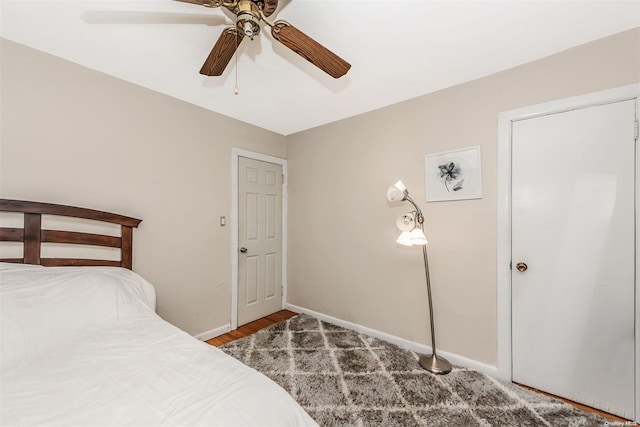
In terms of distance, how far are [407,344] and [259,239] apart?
6.36ft

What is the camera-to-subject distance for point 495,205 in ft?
6.61

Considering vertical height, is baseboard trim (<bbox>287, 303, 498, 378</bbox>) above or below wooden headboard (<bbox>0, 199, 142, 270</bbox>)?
below

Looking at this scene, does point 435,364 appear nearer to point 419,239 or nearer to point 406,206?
point 419,239

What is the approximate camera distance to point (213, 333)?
8.77 feet

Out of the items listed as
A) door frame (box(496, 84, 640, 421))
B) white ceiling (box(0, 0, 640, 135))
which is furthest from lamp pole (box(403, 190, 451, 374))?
white ceiling (box(0, 0, 640, 135))

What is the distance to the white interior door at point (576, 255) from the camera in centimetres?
161

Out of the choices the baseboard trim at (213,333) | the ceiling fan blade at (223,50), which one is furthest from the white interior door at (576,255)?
the baseboard trim at (213,333)

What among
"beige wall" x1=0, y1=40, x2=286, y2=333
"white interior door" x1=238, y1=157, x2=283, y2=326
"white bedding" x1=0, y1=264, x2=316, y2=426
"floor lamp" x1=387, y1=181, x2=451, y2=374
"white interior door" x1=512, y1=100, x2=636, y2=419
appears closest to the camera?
"white bedding" x1=0, y1=264, x2=316, y2=426

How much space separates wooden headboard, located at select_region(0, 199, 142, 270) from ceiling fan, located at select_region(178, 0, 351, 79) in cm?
141

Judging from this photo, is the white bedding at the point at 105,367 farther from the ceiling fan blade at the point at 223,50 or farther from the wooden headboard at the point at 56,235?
the ceiling fan blade at the point at 223,50

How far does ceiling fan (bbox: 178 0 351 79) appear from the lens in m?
1.16

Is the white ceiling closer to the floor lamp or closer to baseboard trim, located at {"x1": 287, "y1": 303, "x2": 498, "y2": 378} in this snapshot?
the floor lamp

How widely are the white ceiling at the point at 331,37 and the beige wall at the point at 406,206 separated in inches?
6.7

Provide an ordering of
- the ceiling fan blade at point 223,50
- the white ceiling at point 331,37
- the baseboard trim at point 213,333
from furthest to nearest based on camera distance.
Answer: the baseboard trim at point 213,333, the white ceiling at point 331,37, the ceiling fan blade at point 223,50
